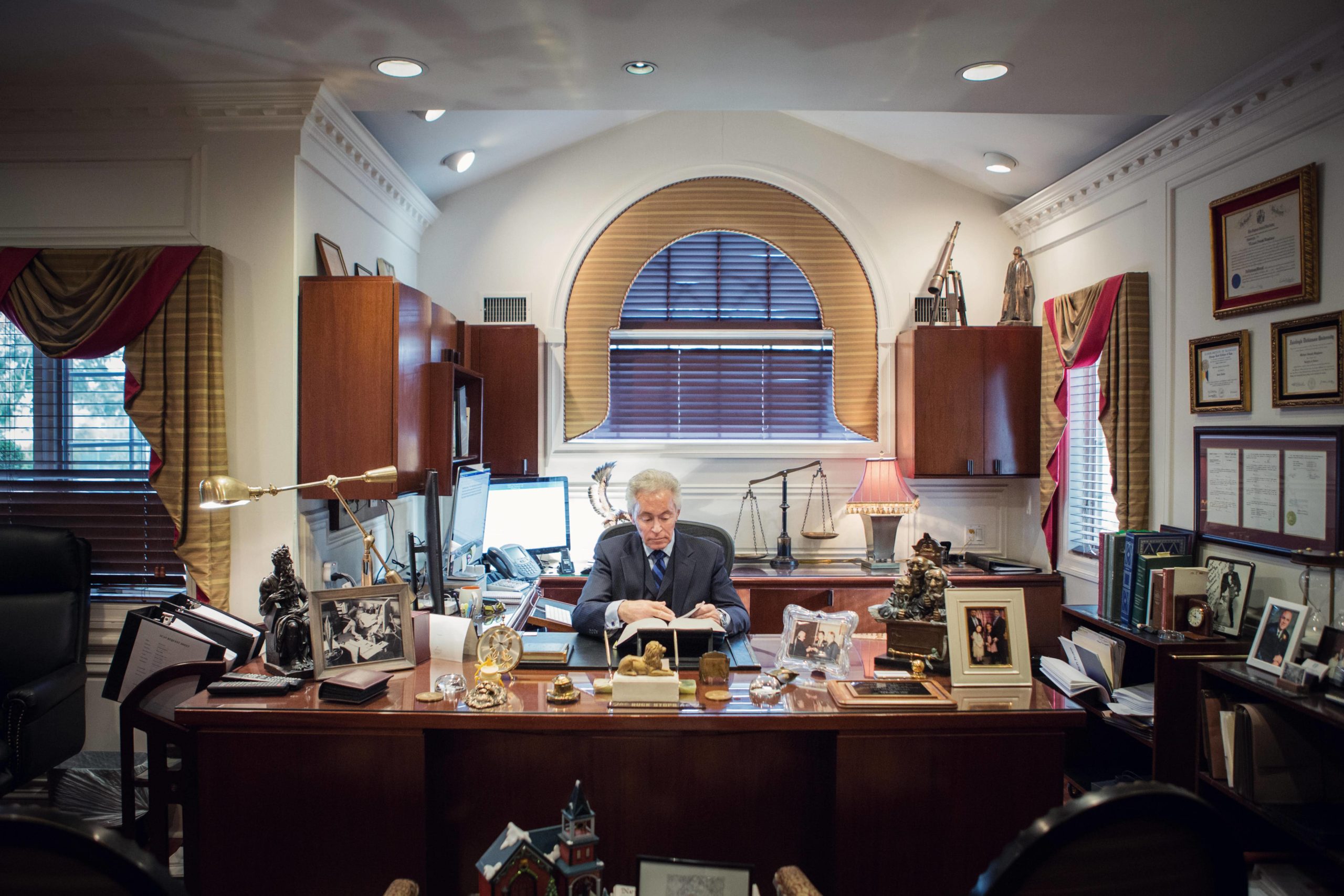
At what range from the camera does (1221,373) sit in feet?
9.86

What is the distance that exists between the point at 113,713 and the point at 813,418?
379 centimetres

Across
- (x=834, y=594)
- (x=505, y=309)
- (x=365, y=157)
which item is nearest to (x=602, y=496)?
(x=505, y=309)

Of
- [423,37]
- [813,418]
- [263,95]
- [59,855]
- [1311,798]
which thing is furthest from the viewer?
[813,418]

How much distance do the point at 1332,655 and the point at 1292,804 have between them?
0.49 m

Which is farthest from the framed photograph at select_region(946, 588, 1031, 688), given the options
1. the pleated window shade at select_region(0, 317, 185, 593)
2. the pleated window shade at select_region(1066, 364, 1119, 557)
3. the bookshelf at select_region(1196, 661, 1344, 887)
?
the pleated window shade at select_region(0, 317, 185, 593)

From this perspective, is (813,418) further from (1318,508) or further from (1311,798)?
(1311,798)

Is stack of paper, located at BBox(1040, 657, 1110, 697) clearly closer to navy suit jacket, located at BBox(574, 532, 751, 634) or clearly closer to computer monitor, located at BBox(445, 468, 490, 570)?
navy suit jacket, located at BBox(574, 532, 751, 634)

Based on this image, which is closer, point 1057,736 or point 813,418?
point 1057,736

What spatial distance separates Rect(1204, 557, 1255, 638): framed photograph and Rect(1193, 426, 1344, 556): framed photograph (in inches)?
4.0

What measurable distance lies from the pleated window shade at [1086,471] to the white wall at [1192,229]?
17 cm

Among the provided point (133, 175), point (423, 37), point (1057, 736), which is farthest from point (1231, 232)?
point (133, 175)

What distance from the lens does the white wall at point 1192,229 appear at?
8.50 ft

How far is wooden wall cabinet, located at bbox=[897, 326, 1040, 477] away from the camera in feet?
14.3

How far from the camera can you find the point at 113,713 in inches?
124
